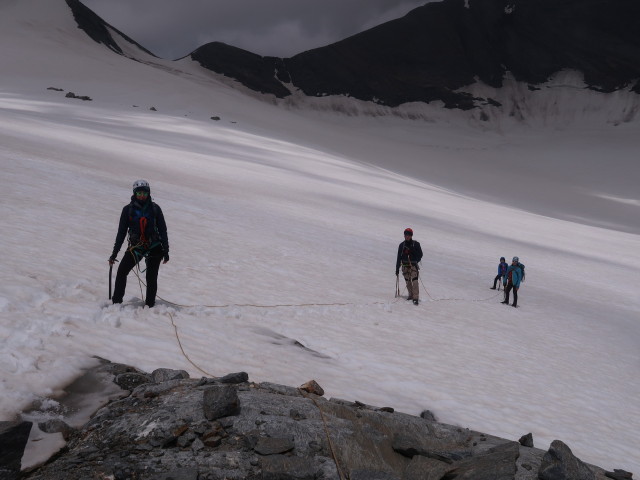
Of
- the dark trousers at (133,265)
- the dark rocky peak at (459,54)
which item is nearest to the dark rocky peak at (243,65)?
the dark rocky peak at (459,54)

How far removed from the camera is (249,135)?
164 feet

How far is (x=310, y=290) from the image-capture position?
12070 mm

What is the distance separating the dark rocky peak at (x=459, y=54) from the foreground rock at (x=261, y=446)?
4497 inches

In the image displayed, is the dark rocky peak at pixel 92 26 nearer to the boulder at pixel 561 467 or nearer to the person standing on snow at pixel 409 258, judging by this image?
the person standing on snow at pixel 409 258

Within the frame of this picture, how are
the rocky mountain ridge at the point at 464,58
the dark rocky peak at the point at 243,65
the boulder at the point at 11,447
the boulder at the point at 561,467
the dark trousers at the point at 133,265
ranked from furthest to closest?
the dark rocky peak at the point at 243,65 → the rocky mountain ridge at the point at 464,58 → the dark trousers at the point at 133,265 → the boulder at the point at 561,467 → the boulder at the point at 11,447

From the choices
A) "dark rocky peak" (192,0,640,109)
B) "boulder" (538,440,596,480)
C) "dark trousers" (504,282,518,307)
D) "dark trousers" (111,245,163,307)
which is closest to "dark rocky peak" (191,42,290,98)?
"dark rocky peak" (192,0,640,109)

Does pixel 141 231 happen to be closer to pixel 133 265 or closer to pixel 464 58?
pixel 133 265

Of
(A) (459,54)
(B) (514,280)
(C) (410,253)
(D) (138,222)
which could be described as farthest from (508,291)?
(A) (459,54)

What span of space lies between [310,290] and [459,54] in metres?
128

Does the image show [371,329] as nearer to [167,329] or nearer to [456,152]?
[167,329]

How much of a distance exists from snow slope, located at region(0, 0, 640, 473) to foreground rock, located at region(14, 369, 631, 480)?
0.98m

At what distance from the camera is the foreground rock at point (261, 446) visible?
3.91 meters

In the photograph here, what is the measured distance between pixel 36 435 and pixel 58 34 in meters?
98.6

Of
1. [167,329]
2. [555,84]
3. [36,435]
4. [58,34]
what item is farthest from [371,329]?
[555,84]
